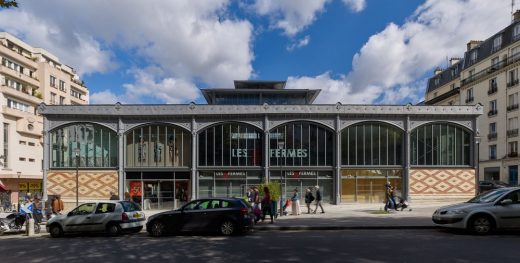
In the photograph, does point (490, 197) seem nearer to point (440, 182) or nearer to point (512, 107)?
point (440, 182)

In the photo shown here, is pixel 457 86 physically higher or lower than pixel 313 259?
higher

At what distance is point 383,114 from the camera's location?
31.9 m

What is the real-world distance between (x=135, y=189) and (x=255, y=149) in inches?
378

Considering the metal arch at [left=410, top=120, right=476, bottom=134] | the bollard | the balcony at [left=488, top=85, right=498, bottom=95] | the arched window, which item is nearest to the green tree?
the bollard

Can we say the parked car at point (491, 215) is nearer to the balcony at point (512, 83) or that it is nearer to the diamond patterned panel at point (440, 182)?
the diamond patterned panel at point (440, 182)

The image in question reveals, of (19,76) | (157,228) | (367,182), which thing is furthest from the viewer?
(19,76)

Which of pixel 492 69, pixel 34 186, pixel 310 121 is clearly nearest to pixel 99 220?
pixel 310 121

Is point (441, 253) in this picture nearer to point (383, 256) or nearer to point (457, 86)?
point (383, 256)

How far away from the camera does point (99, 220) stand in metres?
16.0

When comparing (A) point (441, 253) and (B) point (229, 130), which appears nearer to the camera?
(A) point (441, 253)

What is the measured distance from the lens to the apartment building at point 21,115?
48.7 meters

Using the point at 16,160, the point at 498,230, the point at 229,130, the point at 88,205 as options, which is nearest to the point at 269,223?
the point at 88,205

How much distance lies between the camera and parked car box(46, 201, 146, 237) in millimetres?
15875

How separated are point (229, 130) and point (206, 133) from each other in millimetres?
1778
